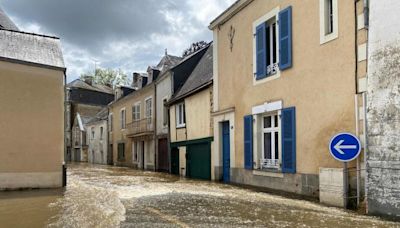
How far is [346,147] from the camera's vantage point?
26.2 feet

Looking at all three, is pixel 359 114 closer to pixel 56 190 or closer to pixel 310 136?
pixel 310 136

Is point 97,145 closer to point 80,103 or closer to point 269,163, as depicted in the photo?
point 80,103

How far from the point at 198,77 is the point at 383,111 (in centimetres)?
1325

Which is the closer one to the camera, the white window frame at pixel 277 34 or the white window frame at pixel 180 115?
the white window frame at pixel 277 34

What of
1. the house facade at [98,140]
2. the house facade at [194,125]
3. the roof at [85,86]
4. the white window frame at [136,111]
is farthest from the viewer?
the roof at [85,86]

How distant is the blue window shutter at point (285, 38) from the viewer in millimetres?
10735

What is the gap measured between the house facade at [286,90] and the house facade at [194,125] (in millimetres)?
1312

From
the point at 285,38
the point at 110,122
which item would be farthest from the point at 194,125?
the point at 110,122

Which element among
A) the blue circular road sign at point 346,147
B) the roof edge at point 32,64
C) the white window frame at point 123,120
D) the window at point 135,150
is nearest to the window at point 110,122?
the white window frame at point 123,120

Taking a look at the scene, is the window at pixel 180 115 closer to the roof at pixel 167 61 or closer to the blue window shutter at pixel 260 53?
the roof at pixel 167 61

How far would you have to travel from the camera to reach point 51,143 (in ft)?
37.8

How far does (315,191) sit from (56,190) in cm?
697

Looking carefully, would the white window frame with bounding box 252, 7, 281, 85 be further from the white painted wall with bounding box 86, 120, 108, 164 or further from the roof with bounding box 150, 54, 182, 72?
the white painted wall with bounding box 86, 120, 108, 164

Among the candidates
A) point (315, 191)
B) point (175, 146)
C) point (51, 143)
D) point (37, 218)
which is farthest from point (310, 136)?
point (175, 146)
